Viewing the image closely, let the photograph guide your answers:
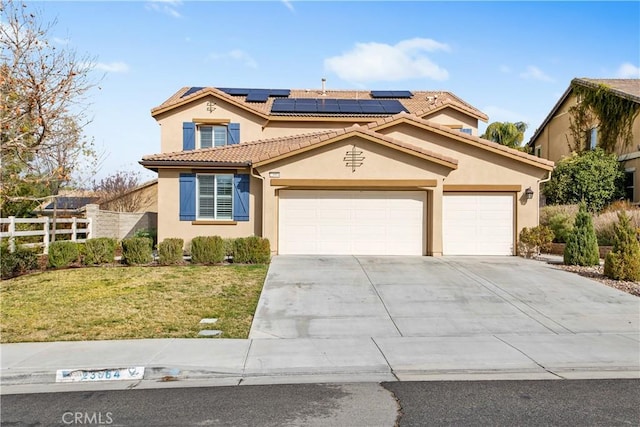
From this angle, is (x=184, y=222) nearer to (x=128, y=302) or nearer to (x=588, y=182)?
(x=128, y=302)

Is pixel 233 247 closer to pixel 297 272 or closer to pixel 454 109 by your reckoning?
pixel 297 272

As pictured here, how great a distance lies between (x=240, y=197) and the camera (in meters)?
17.1

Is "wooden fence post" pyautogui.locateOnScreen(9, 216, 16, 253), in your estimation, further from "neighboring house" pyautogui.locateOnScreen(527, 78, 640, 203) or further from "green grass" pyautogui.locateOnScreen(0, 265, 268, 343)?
"neighboring house" pyautogui.locateOnScreen(527, 78, 640, 203)

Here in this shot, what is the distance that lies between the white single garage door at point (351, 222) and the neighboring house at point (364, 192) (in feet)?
0.11

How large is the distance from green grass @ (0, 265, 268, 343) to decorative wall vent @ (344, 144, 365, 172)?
4.64 m

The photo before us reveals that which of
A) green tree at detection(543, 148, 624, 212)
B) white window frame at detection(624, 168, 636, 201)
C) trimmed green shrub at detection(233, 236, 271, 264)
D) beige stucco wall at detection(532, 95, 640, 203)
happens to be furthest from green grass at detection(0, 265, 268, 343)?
beige stucco wall at detection(532, 95, 640, 203)

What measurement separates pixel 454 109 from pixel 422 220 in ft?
26.3

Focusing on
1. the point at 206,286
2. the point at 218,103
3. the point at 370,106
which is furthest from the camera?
the point at 370,106

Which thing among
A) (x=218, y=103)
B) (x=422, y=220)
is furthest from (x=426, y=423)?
(x=218, y=103)

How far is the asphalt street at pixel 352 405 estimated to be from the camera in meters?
4.89

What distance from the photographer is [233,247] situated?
47.9ft

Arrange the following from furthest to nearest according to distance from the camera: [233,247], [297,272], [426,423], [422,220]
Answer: [422,220] → [233,247] → [297,272] → [426,423]

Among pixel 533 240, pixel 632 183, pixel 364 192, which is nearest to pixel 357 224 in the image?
pixel 364 192

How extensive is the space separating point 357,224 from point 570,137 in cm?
1756
